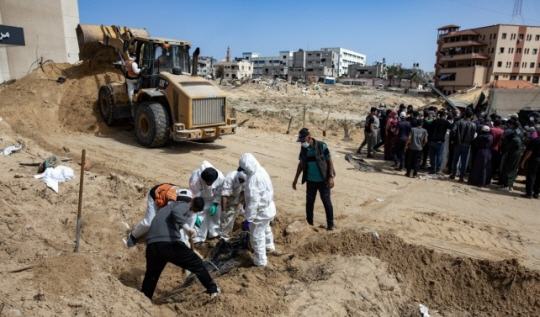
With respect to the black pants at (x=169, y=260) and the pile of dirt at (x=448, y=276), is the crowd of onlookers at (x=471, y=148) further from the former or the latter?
the black pants at (x=169, y=260)

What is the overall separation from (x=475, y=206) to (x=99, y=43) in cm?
1122

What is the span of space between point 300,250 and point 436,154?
563 centimetres

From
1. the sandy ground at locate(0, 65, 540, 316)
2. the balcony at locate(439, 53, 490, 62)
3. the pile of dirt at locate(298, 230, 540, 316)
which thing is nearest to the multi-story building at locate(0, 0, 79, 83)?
the sandy ground at locate(0, 65, 540, 316)

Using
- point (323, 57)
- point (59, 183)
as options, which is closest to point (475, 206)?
point (59, 183)

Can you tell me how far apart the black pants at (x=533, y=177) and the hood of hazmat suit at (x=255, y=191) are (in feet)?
19.6

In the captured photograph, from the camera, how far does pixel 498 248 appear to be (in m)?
5.30

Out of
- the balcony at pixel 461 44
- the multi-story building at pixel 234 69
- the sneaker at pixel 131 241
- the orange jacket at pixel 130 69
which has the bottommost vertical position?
the sneaker at pixel 131 241

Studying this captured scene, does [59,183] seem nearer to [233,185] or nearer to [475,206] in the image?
[233,185]

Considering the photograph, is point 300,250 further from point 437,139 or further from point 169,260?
point 437,139

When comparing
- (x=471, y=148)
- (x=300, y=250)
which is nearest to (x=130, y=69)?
(x=300, y=250)

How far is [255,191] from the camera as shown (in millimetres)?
4414

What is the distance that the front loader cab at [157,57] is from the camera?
394 inches

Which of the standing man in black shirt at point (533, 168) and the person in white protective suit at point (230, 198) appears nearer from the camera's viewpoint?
the person in white protective suit at point (230, 198)

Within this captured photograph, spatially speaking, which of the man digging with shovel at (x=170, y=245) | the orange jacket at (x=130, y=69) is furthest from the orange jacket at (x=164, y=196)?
the orange jacket at (x=130, y=69)
